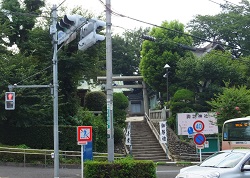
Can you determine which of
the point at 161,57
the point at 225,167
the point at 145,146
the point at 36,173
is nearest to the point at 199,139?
the point at 225,167

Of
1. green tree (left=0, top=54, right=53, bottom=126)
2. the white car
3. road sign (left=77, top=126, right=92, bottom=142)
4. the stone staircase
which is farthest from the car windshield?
the stone staircase

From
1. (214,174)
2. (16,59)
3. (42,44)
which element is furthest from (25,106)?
(214,174)

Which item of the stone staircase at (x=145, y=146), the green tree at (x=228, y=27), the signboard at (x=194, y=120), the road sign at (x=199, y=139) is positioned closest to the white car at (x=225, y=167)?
the road sign at (x=199, y=139)

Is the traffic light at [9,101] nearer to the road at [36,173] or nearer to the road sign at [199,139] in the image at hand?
the road at [36,173]

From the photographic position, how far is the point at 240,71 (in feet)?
111

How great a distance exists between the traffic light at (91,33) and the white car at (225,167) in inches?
202

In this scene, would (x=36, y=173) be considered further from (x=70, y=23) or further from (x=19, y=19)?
(x=19, y=19)

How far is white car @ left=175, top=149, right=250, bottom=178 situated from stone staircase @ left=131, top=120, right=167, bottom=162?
51.3 ft

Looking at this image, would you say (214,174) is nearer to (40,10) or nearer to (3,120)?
(3,120)

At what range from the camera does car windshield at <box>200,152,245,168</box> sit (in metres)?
11.1

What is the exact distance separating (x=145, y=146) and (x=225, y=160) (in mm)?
18358

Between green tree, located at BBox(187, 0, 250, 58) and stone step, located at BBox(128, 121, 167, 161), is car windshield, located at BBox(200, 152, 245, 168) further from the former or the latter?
green tree, located at BBox(187, 0, 250, 58)

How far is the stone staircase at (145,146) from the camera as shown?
90.6 feet

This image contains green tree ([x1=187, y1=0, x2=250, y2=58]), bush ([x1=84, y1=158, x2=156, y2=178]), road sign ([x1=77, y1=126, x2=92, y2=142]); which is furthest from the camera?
green tree ([x1=187, y1=0, x2=250, y2=58])
